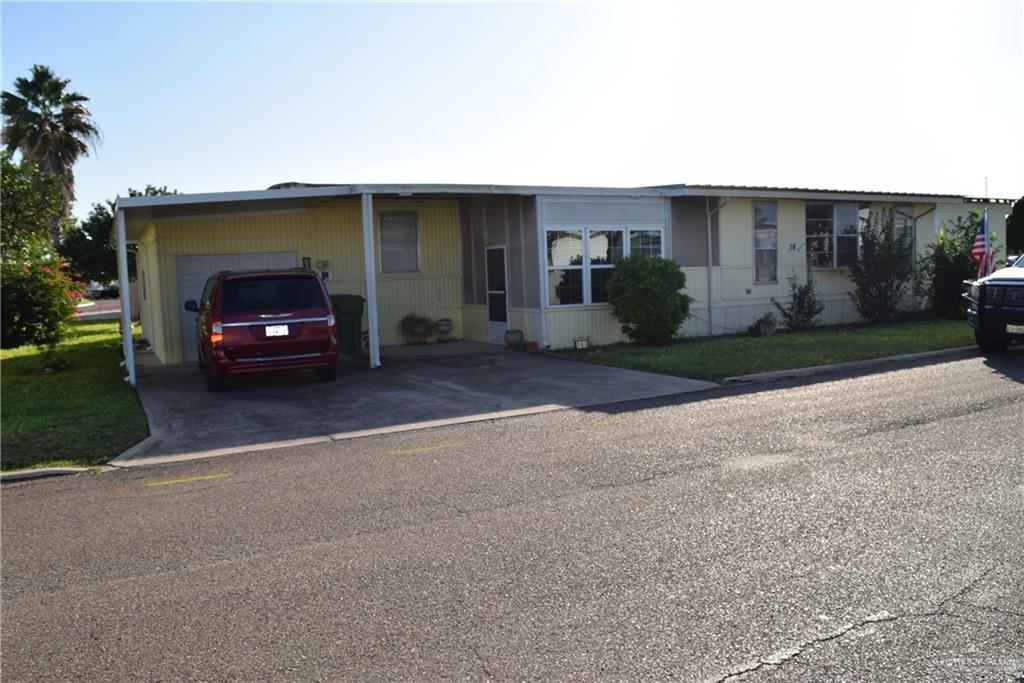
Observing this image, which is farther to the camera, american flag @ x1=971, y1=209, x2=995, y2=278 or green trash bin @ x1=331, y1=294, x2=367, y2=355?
american flag @ x1=971, y1=209, x2=995, y2=278

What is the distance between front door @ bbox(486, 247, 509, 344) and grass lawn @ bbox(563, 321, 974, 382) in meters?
2.17

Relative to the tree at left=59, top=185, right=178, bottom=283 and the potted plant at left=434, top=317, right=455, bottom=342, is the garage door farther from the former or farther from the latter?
the tree at left=59, top=185, right=178, bottom=283

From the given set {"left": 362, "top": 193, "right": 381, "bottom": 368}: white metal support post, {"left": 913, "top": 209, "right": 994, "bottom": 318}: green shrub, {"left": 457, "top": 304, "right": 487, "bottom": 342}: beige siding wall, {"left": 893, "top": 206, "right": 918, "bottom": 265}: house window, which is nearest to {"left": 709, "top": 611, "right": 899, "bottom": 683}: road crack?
{"left": 362, "top": 193, "right": 381, "bottom": 368}: white metal support post

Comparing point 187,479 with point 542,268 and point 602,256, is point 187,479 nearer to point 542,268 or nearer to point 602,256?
point 542,268

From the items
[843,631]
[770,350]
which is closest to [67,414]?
[843,631]

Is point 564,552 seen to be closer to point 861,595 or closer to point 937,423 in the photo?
point 861,595

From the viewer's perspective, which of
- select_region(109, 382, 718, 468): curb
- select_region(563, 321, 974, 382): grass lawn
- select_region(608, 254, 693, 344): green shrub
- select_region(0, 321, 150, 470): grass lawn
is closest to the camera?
select_region(109, 382, 718, 468): curb

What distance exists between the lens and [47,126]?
3772 cm

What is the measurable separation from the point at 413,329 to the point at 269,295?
6.97 metres

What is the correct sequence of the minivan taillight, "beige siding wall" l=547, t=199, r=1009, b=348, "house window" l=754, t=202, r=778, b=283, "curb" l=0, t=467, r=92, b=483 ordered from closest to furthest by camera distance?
"curb" l=0, t=467, r=92, b=483 → the minivan taillight → "beige siding wall" l=547, t=199, r=1009, b=348 → "house window" l=754, t=202, r=778, b=283

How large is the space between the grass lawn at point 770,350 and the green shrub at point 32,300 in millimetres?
13997

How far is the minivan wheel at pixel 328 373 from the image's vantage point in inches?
559

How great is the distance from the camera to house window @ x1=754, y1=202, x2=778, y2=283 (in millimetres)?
20734

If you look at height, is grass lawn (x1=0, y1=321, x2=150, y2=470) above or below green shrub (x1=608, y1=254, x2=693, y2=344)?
below
